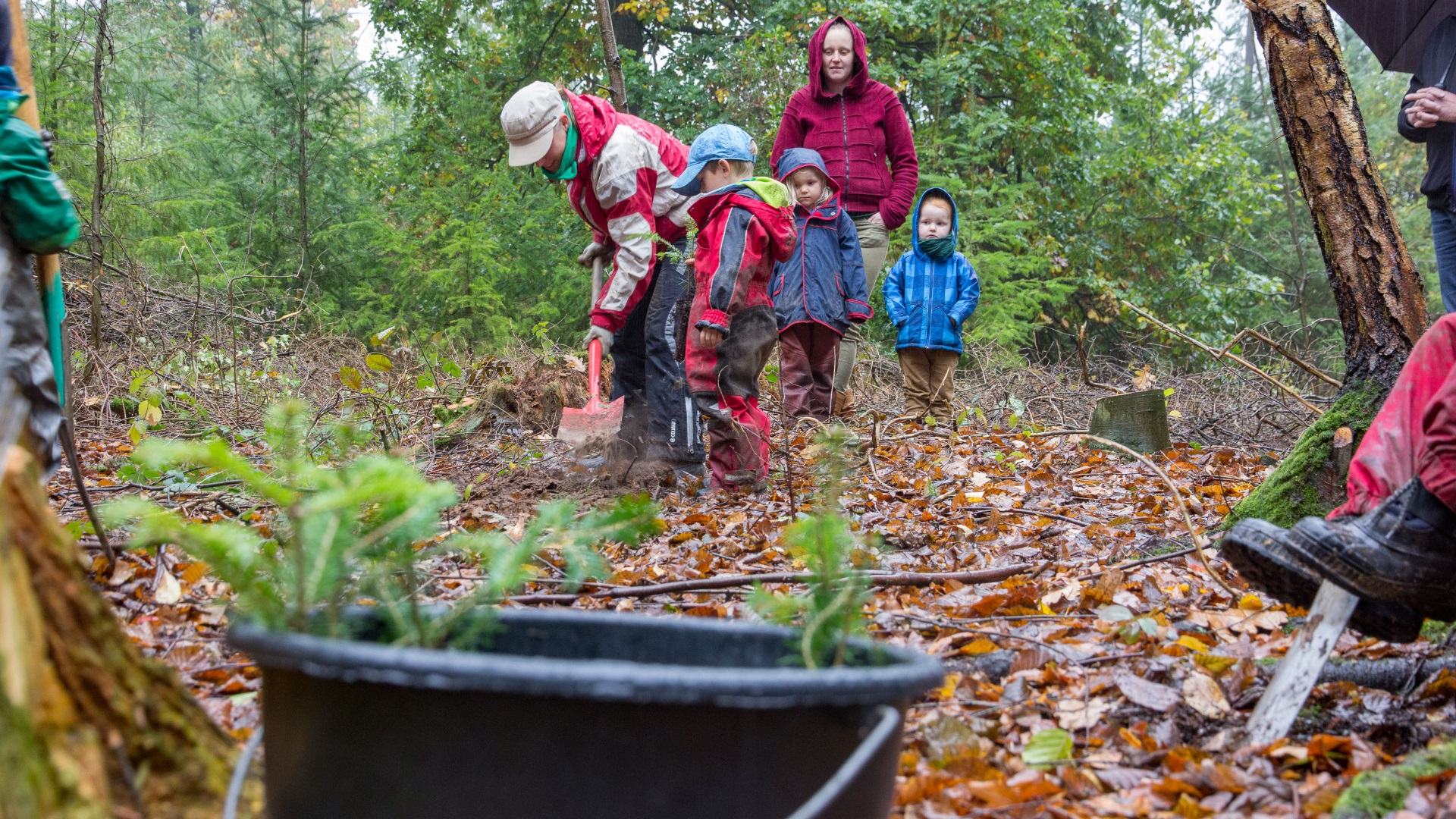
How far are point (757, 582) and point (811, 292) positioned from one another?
3.28 m

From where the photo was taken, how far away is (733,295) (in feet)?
14.6

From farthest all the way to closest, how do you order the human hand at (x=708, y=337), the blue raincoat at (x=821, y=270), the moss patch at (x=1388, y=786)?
the blue raincoat at (x=821, y=270)
the human hand at (x=708, y=337)
the moss patch at (x=1388, y=786)

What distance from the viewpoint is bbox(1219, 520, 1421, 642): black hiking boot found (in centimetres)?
184

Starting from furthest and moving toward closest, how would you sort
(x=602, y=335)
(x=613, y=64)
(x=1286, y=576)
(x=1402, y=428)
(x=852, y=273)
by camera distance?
1. (x=613, y=64)
2. (x=852, y=273)
3. (x=602, y=335)
4. (x=1402, y=428)
5. (x=1286, y=576)

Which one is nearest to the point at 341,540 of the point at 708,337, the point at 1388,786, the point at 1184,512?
the point at 1388,786

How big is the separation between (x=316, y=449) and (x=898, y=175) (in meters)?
3.73

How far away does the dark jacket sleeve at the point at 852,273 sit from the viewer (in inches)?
236

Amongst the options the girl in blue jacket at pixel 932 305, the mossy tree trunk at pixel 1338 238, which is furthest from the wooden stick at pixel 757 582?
the girl in blue jacket at pixel 932 305

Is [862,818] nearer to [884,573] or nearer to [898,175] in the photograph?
[884,573]

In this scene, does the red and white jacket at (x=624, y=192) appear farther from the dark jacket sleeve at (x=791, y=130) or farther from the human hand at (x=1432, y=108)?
the human hand at (x=1432, y=108)

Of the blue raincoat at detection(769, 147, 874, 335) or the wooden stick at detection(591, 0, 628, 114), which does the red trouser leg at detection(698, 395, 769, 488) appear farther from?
the wooden stick at detection(591, 0, 628, 114)

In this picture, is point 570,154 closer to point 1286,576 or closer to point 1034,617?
point 1034,617

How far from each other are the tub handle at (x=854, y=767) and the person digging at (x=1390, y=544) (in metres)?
1.03

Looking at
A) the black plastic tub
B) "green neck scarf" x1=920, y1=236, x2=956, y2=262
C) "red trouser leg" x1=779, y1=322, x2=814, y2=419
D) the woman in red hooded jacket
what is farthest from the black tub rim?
"green neck scarf" x1=920, y1=236, x2=956, y2=262
